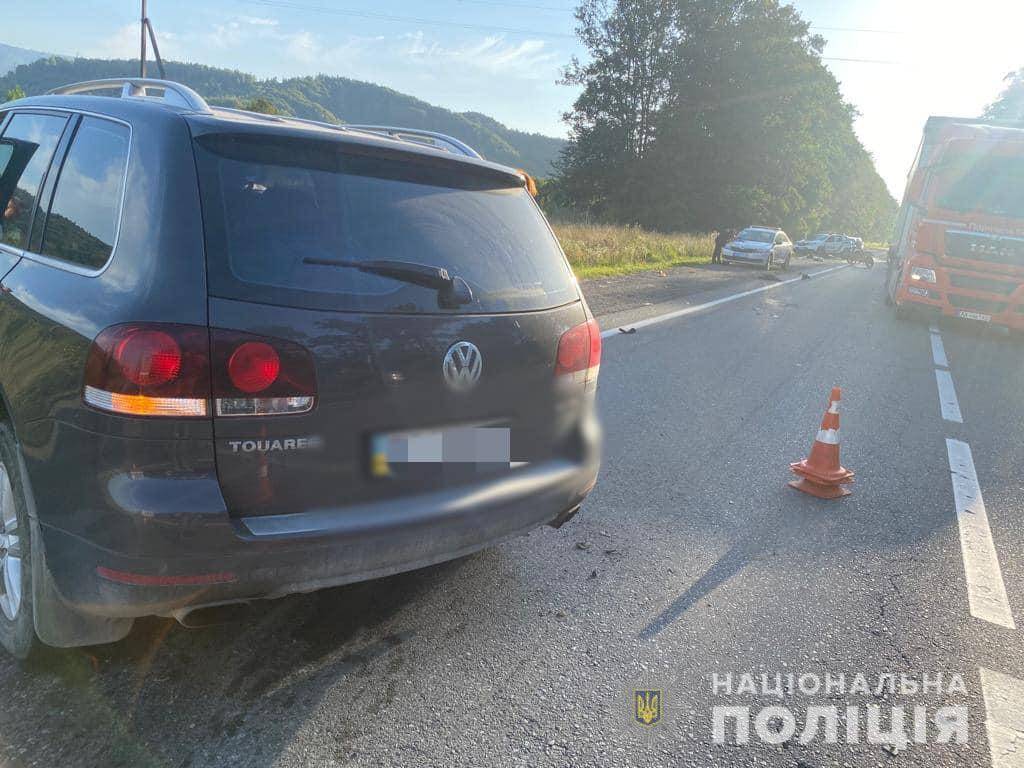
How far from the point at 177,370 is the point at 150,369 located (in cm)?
7

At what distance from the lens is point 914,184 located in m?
15.5

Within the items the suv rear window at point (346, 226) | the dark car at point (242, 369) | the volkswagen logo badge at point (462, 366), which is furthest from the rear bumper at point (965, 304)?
the volkswagen logo badge at point (462, 366)

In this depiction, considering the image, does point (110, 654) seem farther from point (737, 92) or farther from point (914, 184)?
point (737, 92)

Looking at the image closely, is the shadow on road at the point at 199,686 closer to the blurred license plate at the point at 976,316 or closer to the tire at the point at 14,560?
the tire at the point at 14,560

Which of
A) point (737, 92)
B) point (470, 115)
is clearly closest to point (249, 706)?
point (737, 92)

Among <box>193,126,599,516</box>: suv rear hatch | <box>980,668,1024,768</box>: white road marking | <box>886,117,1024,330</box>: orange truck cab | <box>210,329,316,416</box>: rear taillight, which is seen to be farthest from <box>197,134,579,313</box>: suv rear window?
<box>886,117,1024,330</box>: orange truck cab

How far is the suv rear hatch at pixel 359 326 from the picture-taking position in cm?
212

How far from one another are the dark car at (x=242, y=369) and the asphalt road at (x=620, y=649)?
14.3 inches

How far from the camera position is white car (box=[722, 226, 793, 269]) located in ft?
86.6

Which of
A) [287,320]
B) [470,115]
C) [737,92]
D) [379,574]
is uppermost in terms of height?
[470,115]

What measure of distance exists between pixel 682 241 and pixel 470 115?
12634cm

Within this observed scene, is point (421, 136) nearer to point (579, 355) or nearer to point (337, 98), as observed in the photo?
point (579, 355)

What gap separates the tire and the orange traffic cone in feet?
13.2

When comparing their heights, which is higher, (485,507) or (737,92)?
(737,92)
